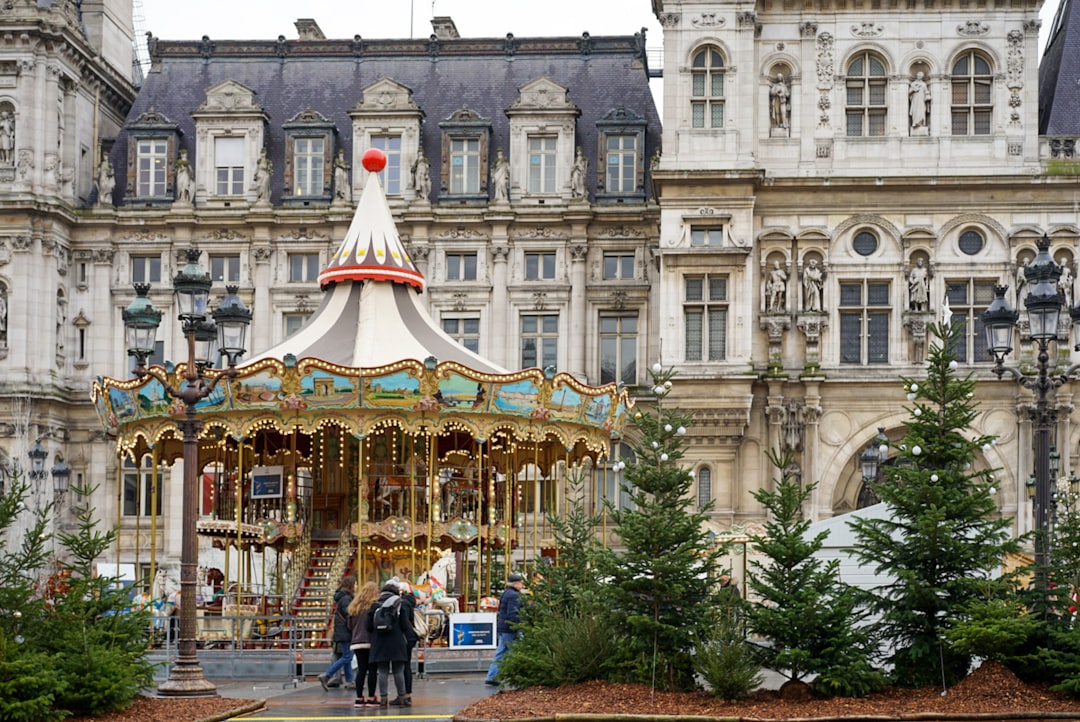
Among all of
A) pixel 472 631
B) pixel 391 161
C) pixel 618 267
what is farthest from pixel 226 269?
pixel 472 631

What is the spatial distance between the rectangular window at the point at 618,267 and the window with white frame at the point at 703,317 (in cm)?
484

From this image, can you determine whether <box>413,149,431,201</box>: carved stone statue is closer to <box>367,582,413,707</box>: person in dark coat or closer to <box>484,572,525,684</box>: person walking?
<box>484,572,525,684</box>: person walking

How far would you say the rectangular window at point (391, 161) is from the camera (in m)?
55.1

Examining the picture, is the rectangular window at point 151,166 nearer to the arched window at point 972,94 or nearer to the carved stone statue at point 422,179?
the carved stone statue at point 422,179

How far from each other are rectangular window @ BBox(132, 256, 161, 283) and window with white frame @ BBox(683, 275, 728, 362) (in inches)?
626

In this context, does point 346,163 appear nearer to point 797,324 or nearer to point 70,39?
point 70,39

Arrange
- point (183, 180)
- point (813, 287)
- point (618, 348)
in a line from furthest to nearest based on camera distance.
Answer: point (183, 180), point (618, 348), point (813, 287)

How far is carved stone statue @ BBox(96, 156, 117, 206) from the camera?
5531 centimetres

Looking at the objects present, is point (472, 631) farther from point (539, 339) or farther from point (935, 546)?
point (539, 339)

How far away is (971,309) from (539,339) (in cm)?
1187

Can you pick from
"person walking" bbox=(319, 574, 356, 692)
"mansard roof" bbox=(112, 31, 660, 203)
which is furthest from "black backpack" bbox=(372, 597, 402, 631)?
"mansard roof" bbox=(112, 31, 660, 203)

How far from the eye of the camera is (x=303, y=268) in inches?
2163

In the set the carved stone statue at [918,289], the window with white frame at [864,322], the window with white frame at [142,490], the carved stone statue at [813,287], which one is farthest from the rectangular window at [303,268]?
the carved stone statue at [918,289]

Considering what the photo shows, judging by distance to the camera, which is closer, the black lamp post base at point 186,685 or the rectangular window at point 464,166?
the black lamp post base at point 186,685
